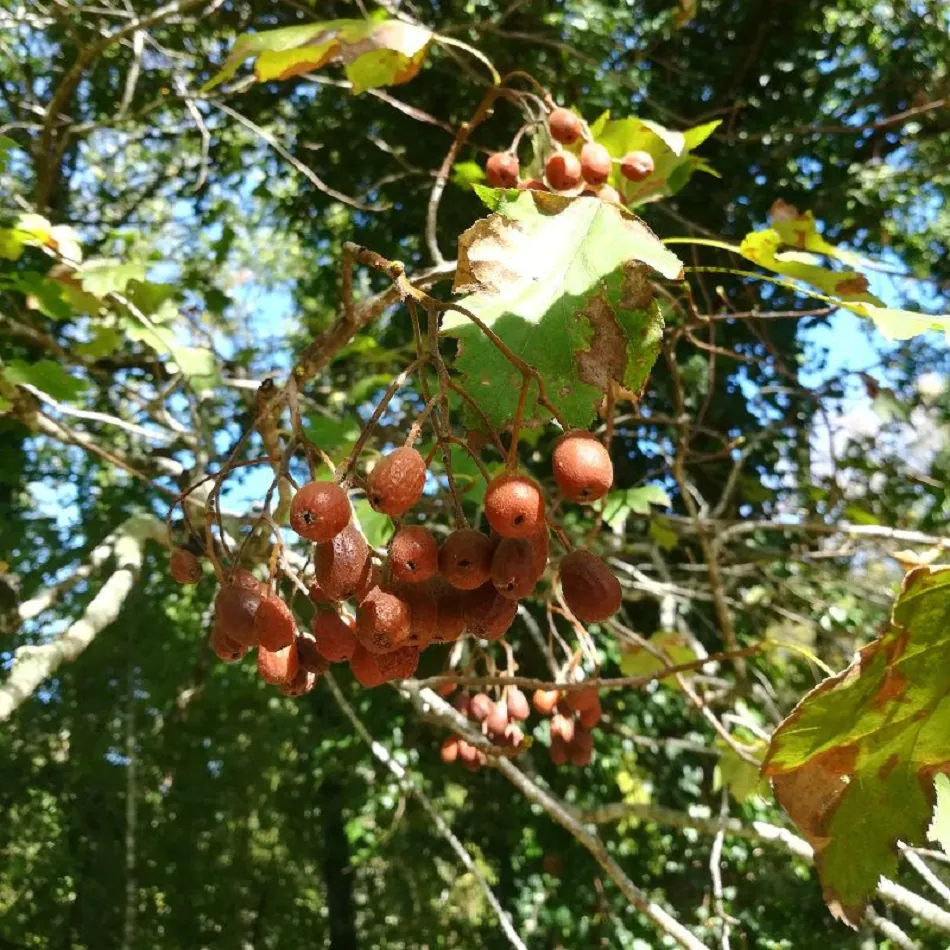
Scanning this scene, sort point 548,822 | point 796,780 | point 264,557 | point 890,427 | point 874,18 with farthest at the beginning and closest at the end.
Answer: point 890,427 → point 874,18 → point 548,822 → point 264,557 → point 796,780

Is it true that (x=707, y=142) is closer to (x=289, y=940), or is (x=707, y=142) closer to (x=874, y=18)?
A: (x=874, y=18)

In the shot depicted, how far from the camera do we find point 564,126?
162cm

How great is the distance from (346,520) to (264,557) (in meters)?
0.92

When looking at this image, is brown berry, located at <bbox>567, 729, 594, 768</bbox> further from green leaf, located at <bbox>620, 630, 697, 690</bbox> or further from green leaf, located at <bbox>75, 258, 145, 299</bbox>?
green leaf, located at <bbox>75, 258, 145, 299</bbox>

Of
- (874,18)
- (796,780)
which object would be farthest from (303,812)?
(874,18)

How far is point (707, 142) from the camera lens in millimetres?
3840

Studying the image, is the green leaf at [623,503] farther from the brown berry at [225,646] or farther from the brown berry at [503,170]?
the brown berry at [225,646]

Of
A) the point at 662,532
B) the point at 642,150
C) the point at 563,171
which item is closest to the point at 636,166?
the point at 642,150

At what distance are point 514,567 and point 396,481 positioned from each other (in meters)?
0.14

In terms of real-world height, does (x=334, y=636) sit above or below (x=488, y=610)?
below

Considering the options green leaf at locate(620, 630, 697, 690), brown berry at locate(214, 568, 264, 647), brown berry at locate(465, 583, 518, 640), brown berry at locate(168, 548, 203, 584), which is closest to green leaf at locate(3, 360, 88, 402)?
brown berry at locate(168, 548, 203, 584)

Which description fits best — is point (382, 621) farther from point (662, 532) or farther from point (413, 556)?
point (662, 532)

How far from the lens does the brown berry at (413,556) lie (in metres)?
0.83

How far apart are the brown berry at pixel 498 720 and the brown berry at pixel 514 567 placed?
1.01 metres
